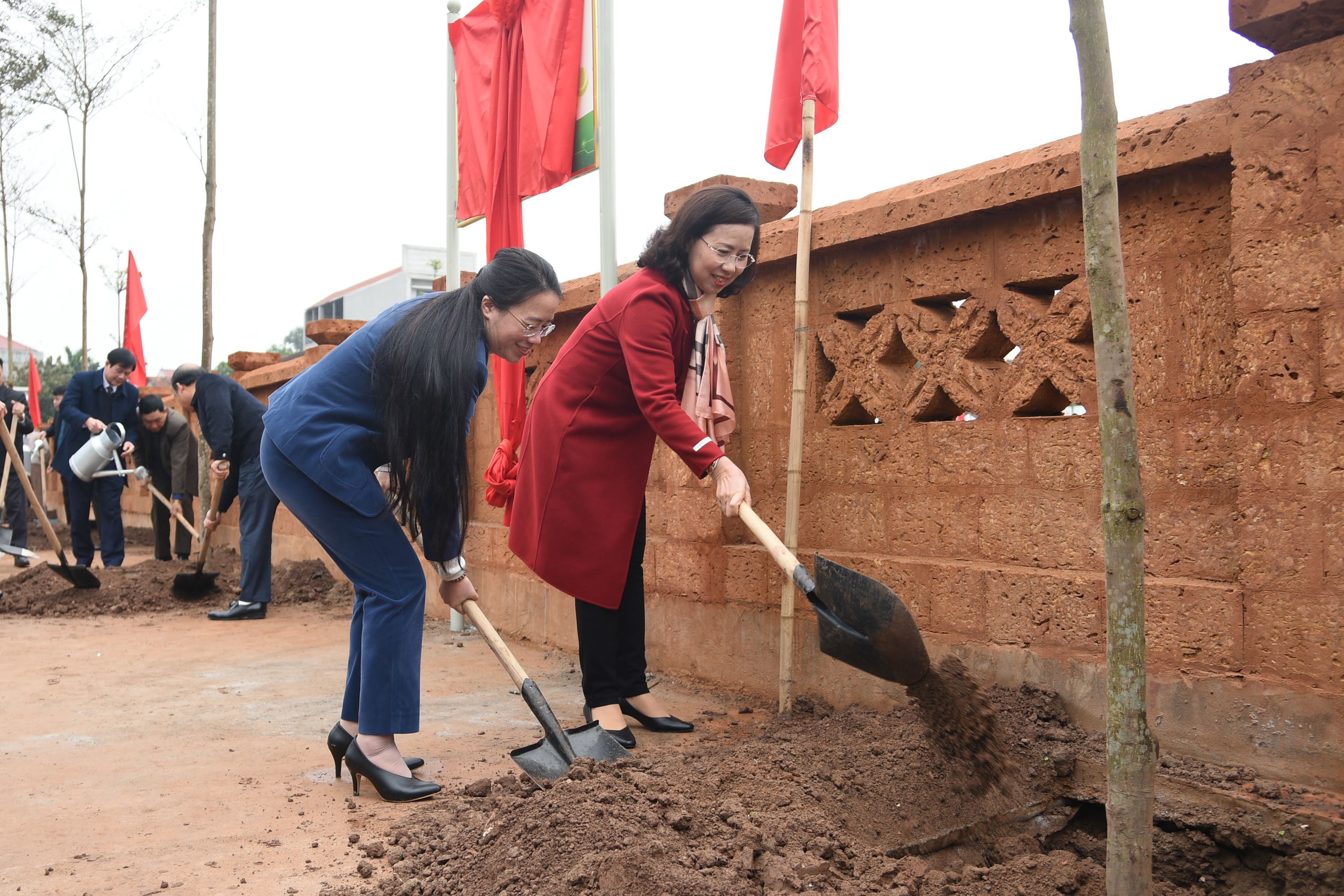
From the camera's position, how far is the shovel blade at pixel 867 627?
2.76m

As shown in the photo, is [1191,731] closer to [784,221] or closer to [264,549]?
[784,221]

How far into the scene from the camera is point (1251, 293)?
2.64 m

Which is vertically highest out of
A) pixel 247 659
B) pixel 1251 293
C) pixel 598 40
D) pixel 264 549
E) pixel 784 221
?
pixel 598 40

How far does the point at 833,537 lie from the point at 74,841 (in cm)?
265

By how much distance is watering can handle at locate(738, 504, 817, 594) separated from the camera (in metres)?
2.96

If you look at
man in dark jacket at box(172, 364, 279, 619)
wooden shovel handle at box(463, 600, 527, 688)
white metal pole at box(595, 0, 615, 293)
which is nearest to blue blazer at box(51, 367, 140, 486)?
man in dark jacket at box(172, 364, 279, 619)

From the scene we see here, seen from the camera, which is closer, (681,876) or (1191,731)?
(681,876)

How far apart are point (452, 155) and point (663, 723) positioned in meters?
4.34

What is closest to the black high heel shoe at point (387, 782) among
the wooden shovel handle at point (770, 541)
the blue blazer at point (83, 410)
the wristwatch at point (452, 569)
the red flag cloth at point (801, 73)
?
the wristwatch at point (452, 569)

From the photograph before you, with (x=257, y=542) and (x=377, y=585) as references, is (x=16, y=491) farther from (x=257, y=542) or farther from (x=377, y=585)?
(x=377, y=585)

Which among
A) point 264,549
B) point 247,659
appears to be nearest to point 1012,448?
point 247,659

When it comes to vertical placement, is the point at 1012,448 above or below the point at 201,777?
above

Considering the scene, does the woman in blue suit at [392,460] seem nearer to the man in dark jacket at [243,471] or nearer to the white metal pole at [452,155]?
the white metal pole at [452,155]

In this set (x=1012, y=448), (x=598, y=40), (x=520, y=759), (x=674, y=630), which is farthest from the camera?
(x=598, y=40)
